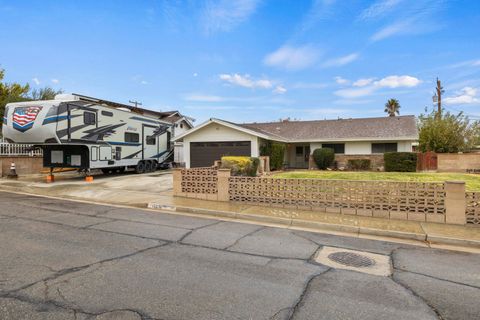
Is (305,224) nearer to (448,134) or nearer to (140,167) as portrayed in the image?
(140,167)

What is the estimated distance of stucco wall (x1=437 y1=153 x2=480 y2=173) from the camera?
21.5m

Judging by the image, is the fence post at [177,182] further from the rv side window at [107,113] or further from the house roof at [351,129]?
the house roof at [351,129]

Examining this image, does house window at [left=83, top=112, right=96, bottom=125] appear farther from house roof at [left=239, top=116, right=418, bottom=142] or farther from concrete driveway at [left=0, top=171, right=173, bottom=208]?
house roof at [left=239, top=116, right=418, bottom=142]

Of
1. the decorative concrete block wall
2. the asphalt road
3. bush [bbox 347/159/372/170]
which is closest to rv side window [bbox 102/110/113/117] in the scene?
the decorative concrete block wall

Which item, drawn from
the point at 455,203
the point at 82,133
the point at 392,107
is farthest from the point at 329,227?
the point at 392,107

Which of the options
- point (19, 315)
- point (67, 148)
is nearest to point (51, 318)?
point (19, 315)

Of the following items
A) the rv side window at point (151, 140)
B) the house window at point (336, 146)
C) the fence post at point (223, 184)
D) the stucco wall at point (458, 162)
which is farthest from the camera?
the house window at point (336, 146)

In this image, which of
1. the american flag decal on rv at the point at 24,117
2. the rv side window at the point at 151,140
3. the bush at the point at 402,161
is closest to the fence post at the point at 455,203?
the bush at the point at 402,161

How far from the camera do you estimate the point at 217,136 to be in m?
21.8

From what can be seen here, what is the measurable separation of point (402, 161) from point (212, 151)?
13.0m

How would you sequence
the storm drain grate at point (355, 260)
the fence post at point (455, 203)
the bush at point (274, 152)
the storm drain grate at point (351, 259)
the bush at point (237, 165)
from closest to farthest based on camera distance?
1. the storm drain grate at point (355, 260)
2. the storm drain grate at point (351, 259)
3. the fence post at point (455, 203)
4. the bush at point (237, 165)
5. the bush at point (274, 152)

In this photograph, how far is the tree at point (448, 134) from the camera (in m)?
24.2

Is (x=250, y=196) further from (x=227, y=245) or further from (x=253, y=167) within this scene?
(x=253, y=167)

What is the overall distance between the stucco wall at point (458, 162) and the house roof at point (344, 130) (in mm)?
2381
